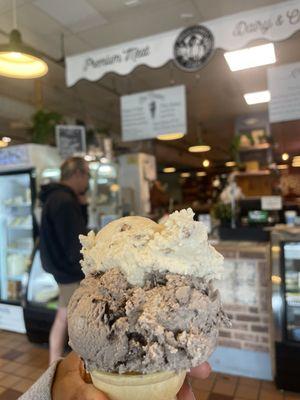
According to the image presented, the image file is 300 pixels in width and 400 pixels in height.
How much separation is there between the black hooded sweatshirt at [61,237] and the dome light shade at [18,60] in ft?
3.78

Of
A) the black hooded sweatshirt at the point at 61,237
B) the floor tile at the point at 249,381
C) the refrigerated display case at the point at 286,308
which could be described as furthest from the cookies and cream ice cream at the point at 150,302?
the floor tile at the point at 249,381

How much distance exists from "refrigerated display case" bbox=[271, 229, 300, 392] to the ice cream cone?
2.25 m

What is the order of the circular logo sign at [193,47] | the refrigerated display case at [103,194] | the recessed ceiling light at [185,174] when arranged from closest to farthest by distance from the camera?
the circular logo sign at [193,47] < the refrigerated display case at [103,194] < the recessed ceiling light at [185,174]

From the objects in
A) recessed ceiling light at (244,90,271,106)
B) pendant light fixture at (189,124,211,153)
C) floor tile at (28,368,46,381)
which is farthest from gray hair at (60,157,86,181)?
pendant light fixture at (189,124,211,153)

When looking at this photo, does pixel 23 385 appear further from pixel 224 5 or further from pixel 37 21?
pixel 224 5

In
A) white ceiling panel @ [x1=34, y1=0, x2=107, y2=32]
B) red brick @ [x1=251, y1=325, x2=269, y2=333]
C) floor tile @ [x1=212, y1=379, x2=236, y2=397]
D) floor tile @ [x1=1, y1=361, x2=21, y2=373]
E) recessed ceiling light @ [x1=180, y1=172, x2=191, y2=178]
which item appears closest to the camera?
floor tile @ [x1=212, y1=379, x2=236, y2=397]

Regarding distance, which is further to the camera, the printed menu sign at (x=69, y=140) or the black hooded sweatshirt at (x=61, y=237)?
the printed menu sign at (x=69, y=140)

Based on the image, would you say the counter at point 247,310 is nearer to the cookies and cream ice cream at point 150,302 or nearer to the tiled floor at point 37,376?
the tiled floor at point 37,376

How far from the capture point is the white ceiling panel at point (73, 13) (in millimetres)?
3641

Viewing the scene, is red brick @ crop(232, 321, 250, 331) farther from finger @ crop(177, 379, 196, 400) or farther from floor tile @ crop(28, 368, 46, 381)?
finger @ crop(177, 379, 196, 400)

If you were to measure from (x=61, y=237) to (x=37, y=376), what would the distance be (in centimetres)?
153

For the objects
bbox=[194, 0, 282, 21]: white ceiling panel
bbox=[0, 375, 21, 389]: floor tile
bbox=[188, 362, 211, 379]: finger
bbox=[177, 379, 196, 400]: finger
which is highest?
bbox=[194, 0, 282, 21]: white ceiling panel

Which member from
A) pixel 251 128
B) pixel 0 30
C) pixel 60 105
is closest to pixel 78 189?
pixel 0 30

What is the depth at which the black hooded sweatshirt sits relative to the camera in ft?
9.73
